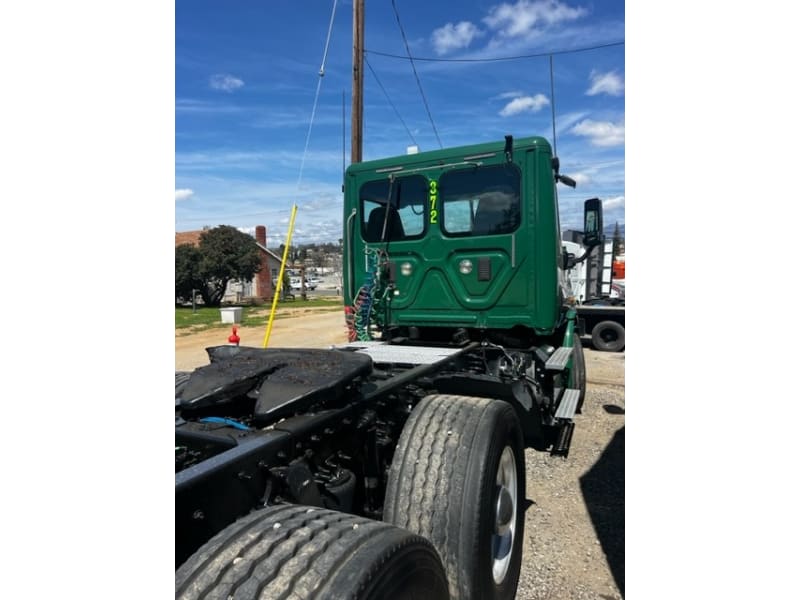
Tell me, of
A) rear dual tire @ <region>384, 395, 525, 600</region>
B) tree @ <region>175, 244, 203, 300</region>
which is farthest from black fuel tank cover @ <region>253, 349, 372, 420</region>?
tree @ <region>175, 244, 203, 300</region>

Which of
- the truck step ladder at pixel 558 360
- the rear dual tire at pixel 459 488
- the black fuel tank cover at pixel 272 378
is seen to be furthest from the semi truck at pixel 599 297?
the black fuel tank cover at pixel 272 378

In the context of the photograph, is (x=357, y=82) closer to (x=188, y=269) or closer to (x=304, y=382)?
(x=304, y=382)

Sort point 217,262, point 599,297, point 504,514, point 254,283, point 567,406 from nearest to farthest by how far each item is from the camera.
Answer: point 504,514 → point 567,406 → point 599,297 → point 217,262 → point 254,283

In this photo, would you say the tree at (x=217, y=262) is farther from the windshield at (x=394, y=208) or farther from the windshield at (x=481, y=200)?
the windshield at (x=481, y=200)

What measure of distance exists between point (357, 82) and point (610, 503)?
868cm

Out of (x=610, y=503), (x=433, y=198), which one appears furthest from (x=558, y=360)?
(x=433, y=198)

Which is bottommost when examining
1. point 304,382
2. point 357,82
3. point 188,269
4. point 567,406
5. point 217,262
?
point 567,406

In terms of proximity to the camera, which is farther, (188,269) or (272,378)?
(188,269)

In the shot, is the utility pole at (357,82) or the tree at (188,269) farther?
the tree at (188,269)

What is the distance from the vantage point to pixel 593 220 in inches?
197

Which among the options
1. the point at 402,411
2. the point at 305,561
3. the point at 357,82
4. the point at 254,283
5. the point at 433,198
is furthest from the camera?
the point at 254,283

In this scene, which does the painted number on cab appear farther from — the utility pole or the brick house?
the brick house

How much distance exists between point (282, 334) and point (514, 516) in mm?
14548

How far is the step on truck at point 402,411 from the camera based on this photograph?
143cm
